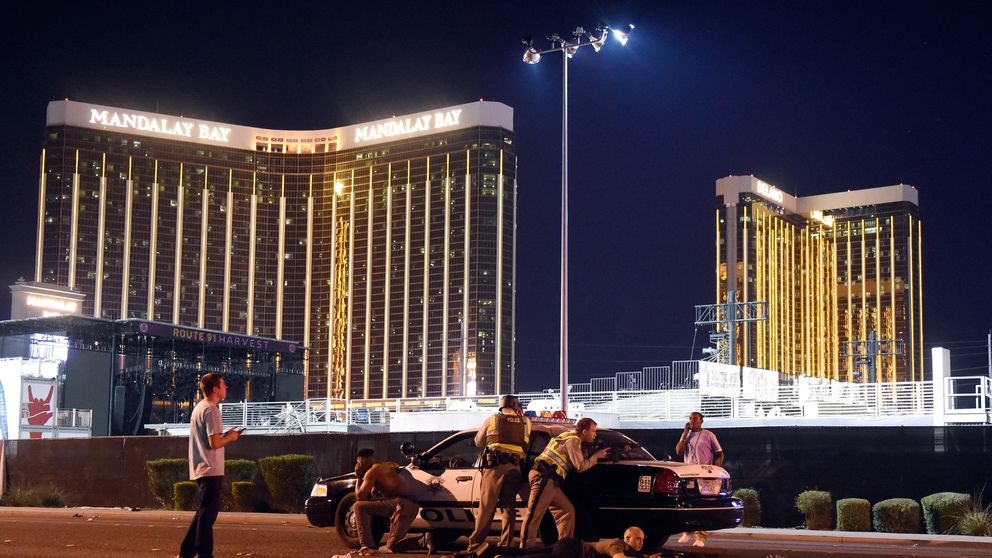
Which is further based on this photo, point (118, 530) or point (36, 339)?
point (36, 339)

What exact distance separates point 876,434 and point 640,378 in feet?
76.4

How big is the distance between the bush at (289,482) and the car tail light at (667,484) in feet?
41.6

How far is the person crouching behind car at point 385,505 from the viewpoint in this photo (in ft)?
45.6

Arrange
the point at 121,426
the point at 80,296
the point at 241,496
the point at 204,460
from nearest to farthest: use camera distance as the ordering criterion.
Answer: the point at 204,460 → the point at 241,496 → the point at 121,426 → the point at 80,296

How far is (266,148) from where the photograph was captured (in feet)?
520

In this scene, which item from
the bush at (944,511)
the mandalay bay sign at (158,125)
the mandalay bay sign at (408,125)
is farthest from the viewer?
the mandalay bay sign at (408,125)

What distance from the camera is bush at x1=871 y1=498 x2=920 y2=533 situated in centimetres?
1961

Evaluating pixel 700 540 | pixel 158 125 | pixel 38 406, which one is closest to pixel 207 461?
pixel 700 540

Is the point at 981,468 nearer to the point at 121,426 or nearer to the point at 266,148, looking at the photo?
the point at 121,426

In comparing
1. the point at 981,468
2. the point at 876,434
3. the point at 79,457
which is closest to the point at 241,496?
the point at 79,457

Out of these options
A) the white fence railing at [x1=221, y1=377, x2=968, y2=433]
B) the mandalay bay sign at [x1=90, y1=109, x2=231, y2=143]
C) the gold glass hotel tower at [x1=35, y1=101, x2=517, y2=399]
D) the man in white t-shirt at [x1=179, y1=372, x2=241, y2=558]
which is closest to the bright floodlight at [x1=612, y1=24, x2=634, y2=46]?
the white fence railing at [x1=221, y1=377, x2=968, y2=433]

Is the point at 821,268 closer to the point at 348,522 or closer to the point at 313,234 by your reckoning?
the point at 313,234

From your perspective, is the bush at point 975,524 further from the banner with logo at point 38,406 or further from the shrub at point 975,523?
Result: the banner with logo at point 38,406

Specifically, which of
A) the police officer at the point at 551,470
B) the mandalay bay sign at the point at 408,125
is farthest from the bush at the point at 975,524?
the mandalay bay sign at the point at 408,125
